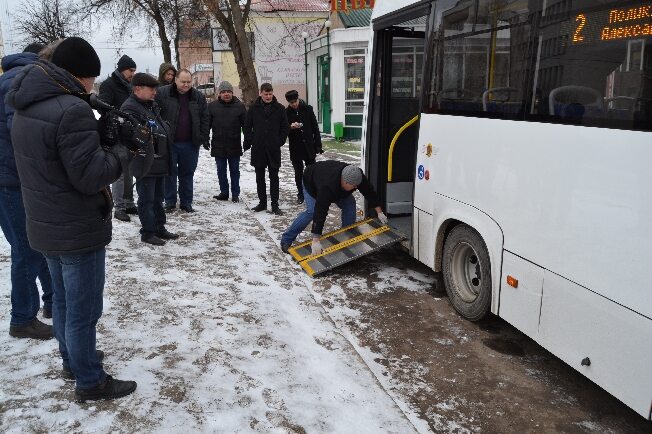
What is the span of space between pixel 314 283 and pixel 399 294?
870 millimetres

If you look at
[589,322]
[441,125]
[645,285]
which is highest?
[441,125]

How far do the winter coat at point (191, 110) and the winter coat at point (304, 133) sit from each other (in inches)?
54.3

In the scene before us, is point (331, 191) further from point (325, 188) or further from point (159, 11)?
point (159, 11)

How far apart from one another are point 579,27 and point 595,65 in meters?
0.27

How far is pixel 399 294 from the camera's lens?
5059mm

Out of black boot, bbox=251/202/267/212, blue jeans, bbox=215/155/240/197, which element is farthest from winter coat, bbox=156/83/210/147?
black boot, bbox=251/202/267/212

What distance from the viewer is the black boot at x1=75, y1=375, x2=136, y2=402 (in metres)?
2.96

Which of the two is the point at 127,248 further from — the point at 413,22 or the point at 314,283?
the point at 413,22

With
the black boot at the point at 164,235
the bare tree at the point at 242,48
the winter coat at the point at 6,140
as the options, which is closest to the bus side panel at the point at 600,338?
the winter coat at the point at 6,140

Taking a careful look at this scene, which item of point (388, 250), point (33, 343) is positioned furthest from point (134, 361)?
point (388, 250)

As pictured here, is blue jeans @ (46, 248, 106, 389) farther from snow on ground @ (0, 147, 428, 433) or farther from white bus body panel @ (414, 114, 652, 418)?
white bus body panel @ (414, 114, 652, 418)

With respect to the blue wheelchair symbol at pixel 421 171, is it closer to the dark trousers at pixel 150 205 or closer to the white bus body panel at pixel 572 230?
the white bus body panel at pixel 572 230

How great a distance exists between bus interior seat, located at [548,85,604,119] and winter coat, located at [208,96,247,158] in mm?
5513

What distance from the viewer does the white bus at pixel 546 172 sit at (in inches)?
105
